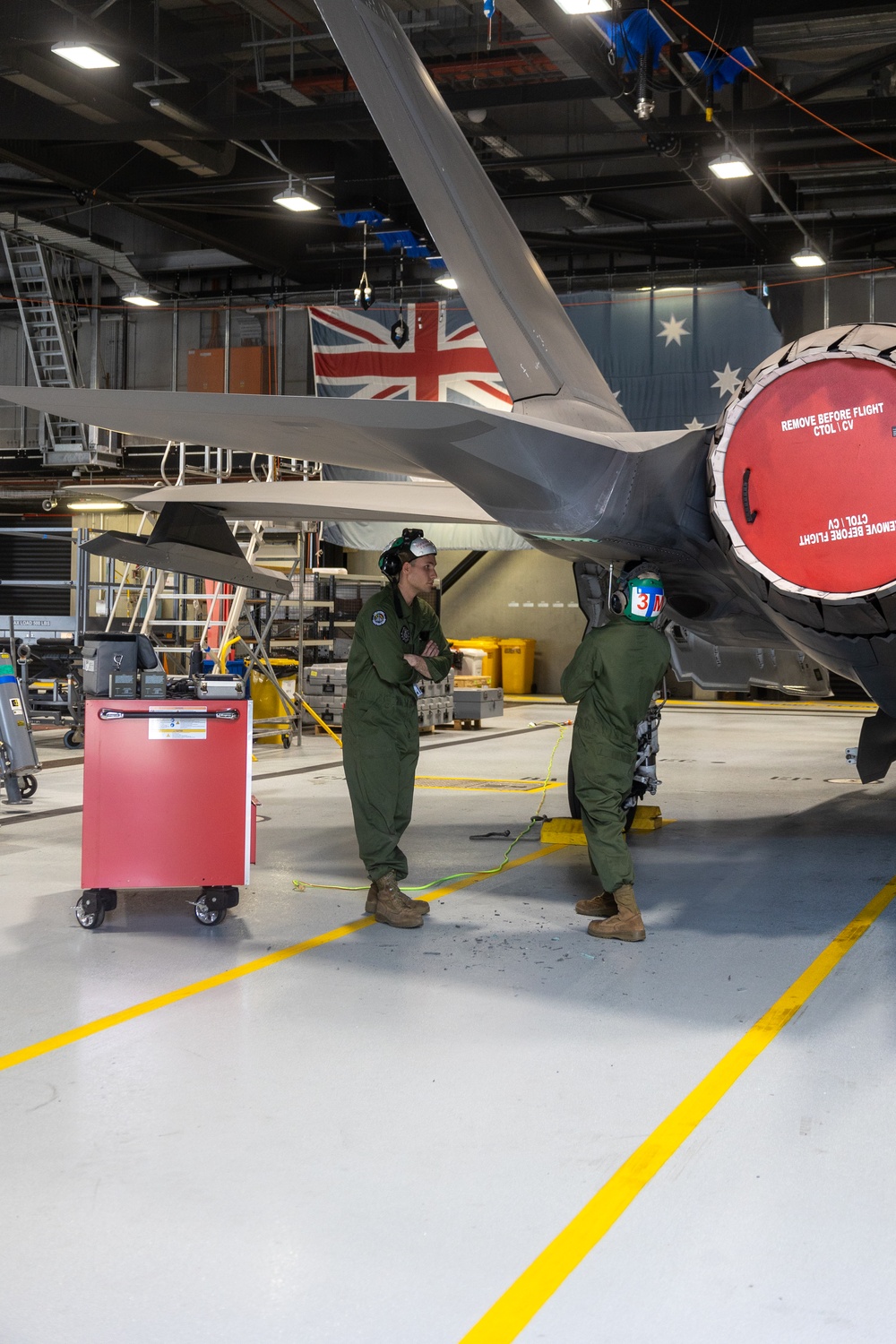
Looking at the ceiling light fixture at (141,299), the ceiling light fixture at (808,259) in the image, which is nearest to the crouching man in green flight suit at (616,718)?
the ceiling light fixture at (808,259)

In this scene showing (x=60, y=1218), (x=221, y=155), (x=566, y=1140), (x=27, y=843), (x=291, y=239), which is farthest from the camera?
(x=291, y=239)

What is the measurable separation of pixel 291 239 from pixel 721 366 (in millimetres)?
9139

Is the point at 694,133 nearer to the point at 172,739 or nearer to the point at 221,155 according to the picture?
the point at 221,155

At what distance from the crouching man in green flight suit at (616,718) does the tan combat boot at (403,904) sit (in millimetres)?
888

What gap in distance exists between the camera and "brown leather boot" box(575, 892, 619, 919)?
19.8 ft

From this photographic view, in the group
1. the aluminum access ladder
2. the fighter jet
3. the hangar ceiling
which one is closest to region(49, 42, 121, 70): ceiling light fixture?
the hangar ceiling

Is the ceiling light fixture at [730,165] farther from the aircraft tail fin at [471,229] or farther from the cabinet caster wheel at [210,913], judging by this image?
the cabinet caster wheel at [210,913]

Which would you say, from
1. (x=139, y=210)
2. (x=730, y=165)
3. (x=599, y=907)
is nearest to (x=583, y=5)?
(x=730, y=165)

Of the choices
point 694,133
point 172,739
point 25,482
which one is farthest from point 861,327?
point 25,482

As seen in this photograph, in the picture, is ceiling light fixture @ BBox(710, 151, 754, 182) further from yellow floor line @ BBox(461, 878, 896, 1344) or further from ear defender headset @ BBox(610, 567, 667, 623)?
yellow floor line @ BBox(461, 878, 896, 1344)

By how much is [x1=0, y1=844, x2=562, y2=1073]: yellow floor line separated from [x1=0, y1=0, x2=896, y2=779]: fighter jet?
225 centimetres

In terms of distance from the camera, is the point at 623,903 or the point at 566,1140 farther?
the point at 623,903

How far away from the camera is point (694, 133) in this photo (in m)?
14.6

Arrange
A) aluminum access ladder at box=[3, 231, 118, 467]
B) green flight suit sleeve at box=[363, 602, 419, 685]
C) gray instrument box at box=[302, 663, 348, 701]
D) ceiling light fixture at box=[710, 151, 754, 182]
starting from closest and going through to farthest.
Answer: green flight suit sleeve at box=[363, 602, 419, 685], ceiling light fixture at box=[710, 151, 754, 182], gray instrument box at box=[302, 663, 348, 701], aluminum access ladder at box=[3, 231, 118, 467]
